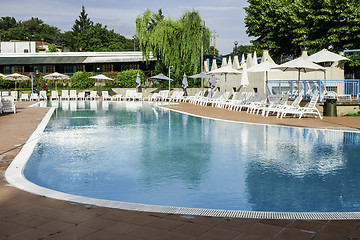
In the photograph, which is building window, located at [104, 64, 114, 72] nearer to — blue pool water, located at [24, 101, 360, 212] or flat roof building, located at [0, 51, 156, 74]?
flat roof building, located at [0, 51, 156, 74]

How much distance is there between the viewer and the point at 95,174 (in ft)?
23.0

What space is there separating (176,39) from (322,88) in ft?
60.5

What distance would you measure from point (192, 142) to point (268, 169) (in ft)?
11.7

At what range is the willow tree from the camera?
113 feet

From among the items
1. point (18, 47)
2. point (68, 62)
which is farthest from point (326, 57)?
point (18, 47)

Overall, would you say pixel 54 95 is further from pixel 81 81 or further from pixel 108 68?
pixel 108 68

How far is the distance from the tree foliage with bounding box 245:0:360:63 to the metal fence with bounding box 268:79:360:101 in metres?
8.55

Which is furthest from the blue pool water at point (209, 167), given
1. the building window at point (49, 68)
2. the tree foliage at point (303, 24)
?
the building window at point (49, 68)

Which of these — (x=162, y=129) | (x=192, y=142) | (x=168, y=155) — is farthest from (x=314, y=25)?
(x=168, y=155)

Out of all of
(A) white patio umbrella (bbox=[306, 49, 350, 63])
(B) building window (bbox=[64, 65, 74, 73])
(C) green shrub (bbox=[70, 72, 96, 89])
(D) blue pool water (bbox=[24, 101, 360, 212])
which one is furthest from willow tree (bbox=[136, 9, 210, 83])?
(D) blue pool water (bbox=[24, 101, 360, 212])

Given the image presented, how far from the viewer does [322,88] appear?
62.2ft

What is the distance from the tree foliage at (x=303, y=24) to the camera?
27688mm

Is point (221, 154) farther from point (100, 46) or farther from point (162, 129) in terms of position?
point (100, 46)

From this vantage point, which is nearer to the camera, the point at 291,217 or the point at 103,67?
the point at 291,217
